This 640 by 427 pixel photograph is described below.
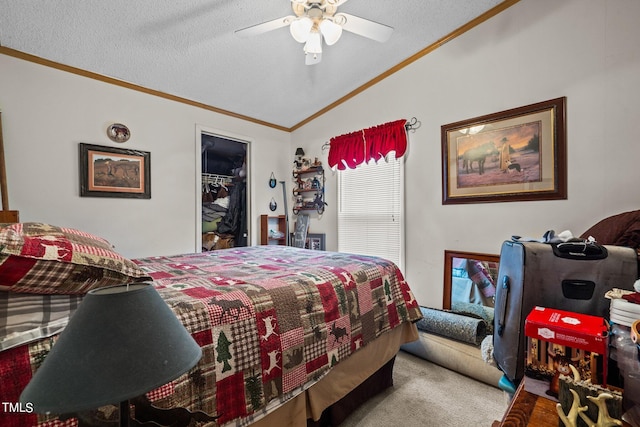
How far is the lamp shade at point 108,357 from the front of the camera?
1.47 ft

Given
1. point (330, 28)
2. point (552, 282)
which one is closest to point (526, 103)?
point (330, 28)

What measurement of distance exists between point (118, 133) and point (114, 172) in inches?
15.8

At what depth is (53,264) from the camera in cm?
82

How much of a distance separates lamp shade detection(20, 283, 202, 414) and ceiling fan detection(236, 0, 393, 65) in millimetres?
1986

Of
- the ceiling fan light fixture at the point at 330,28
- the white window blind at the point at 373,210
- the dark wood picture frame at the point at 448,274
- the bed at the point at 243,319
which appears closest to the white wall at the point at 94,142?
the bed at the point at 243,319

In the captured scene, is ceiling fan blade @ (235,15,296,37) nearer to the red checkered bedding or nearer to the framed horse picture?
the red checkered bedding

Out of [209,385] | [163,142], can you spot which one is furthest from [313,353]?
[163,142]

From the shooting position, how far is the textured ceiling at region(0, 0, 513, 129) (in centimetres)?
208

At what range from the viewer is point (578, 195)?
7.06ft

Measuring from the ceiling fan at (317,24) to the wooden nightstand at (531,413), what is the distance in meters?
2.15

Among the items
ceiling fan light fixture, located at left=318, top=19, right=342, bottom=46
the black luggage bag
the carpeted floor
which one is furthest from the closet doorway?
the black luggage bag

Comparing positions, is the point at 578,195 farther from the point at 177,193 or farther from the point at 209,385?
the point at 177,193

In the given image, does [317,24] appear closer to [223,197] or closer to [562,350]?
[562,350]

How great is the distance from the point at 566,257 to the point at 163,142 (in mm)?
3564
